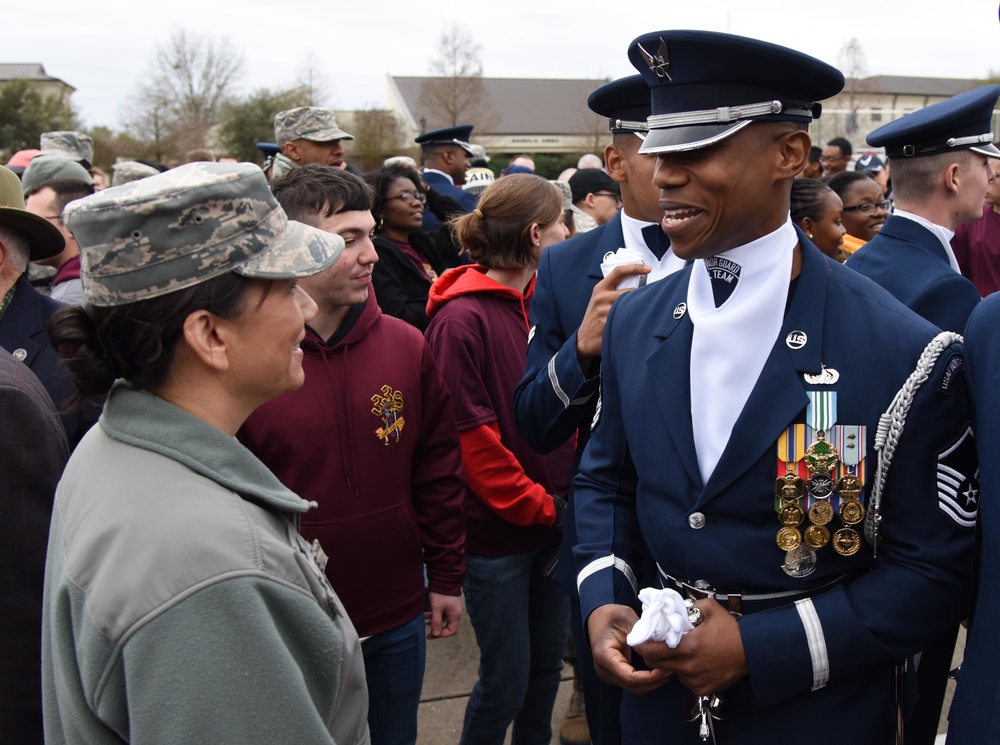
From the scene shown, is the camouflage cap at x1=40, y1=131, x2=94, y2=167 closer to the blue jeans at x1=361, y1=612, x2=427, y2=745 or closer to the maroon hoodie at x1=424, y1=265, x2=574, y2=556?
the maroon hoodie at x1=424, y1=265, x2=574, y2=556

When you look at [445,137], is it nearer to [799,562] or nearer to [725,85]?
[725,85]

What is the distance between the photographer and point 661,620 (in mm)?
1735

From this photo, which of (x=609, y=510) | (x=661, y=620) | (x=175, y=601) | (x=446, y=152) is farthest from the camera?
(x=446, y=152)

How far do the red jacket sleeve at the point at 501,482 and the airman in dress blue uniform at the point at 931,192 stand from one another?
1.48 m

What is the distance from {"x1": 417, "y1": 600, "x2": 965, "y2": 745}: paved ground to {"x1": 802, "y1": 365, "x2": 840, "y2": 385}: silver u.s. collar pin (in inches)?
90.7

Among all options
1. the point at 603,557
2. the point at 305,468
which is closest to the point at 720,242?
the point at 603,557

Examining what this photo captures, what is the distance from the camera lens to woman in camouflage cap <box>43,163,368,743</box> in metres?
1.26

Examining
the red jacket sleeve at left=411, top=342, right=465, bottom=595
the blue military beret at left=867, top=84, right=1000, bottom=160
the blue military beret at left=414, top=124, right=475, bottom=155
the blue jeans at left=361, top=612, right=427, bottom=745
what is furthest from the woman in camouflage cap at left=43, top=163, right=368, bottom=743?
the blue military beret at left=414, top=124, right=475, bottom=155

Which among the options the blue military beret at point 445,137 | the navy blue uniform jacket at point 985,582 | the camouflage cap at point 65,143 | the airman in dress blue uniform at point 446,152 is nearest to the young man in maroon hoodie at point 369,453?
the navy blue uniform jacket at point 985,582

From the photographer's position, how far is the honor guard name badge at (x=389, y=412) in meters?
2.70

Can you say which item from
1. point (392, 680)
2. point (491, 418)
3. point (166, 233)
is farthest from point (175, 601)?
point (491, 418)

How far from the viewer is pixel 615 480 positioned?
226 centimetres

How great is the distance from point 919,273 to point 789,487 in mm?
1713

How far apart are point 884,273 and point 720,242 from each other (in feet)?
5.14
